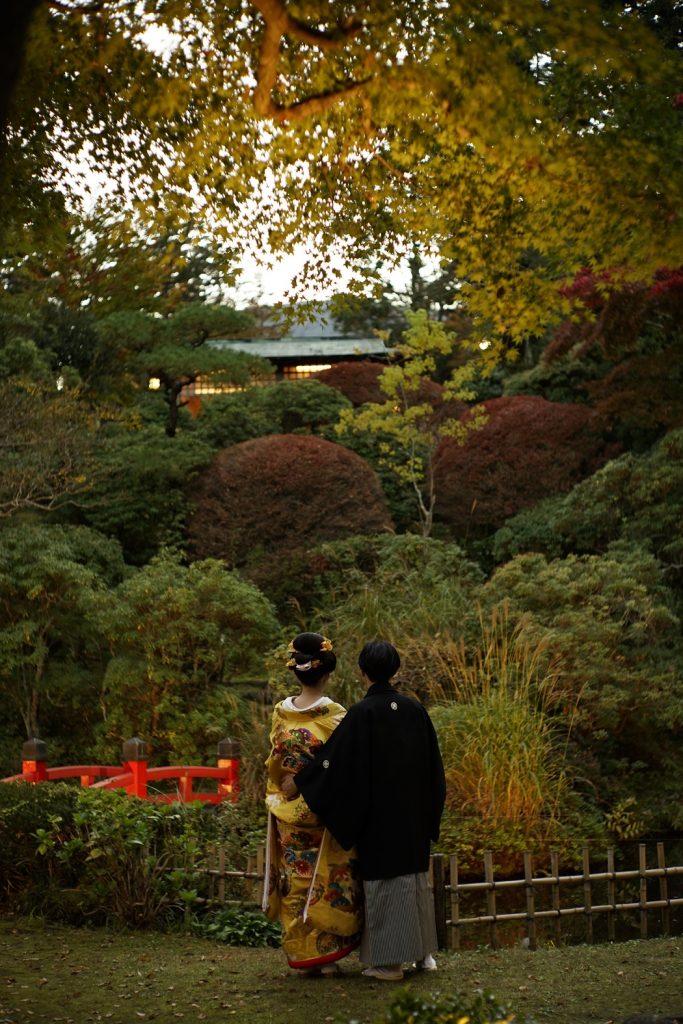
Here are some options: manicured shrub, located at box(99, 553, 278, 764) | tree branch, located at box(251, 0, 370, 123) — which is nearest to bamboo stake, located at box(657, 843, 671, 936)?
tree branch, located at box(251, 0, 370, 123)

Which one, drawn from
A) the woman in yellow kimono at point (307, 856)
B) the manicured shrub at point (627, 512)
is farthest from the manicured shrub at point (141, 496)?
the woman in yellow kimono at point (307, 856)

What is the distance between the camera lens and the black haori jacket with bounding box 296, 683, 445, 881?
4.25 metres

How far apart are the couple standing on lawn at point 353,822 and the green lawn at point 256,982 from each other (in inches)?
6.0

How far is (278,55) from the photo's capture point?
548 cm

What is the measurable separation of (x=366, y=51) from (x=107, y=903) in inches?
160

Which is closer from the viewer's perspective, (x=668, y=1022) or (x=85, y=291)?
(x=668, y=1022)

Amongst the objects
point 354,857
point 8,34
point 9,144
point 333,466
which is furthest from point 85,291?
point 8,34

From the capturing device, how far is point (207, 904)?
220 inches

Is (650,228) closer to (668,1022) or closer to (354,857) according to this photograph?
(354,857)

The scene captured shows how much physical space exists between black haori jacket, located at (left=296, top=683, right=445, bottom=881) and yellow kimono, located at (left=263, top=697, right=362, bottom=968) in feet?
0.31

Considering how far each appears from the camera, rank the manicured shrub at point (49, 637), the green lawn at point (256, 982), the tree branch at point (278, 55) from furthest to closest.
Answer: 1. the manicured shrub at point (49, 637)
2. the tree branch at point (278, 55)
3. the green lawn at point (256, 982)

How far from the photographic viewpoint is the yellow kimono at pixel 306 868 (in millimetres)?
4301

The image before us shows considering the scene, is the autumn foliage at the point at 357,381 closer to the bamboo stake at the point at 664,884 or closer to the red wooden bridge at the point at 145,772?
the red wooden bridge at the point at 145,772

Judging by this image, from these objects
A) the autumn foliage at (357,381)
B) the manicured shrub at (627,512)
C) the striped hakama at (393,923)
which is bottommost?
the striped hakama at (393,923)
